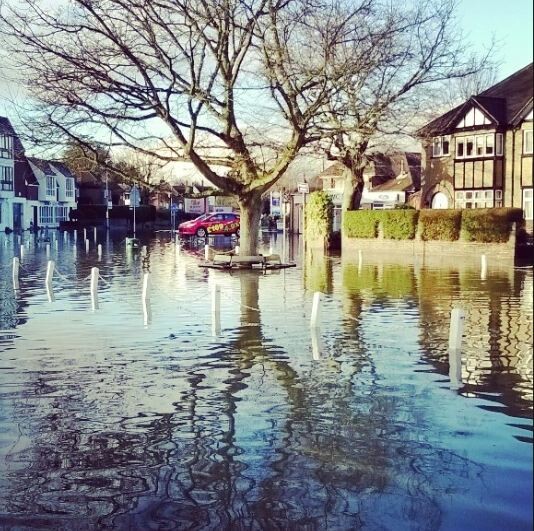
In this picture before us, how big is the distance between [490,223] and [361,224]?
25.5 feet

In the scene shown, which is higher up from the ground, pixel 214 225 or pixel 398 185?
pixel 398 185

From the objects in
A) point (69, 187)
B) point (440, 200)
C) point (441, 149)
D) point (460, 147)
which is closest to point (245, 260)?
point (460, 147)

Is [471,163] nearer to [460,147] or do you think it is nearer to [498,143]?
[460,147]

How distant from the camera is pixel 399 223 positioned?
3634 cm

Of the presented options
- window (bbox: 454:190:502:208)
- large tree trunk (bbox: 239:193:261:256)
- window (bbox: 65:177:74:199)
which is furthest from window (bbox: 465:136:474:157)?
window (bbox: 65:177:74:199)

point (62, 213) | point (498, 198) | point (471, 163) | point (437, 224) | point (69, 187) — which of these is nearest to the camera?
point (437, 224)

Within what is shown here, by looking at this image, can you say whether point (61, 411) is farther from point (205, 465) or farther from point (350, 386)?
point (350, 386)

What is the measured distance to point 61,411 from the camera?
7691 mm

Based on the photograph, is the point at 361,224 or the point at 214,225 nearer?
the point at 361,224

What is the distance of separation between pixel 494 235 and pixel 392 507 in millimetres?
27897

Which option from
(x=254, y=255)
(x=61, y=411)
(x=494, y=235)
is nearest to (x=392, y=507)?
(x=61, y=411)

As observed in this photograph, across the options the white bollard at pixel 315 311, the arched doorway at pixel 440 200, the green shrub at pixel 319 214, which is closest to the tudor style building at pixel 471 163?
the arched doorway at pixel 440 200

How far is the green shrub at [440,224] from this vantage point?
111ft

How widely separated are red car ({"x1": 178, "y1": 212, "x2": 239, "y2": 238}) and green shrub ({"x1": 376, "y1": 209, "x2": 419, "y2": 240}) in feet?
63.1
